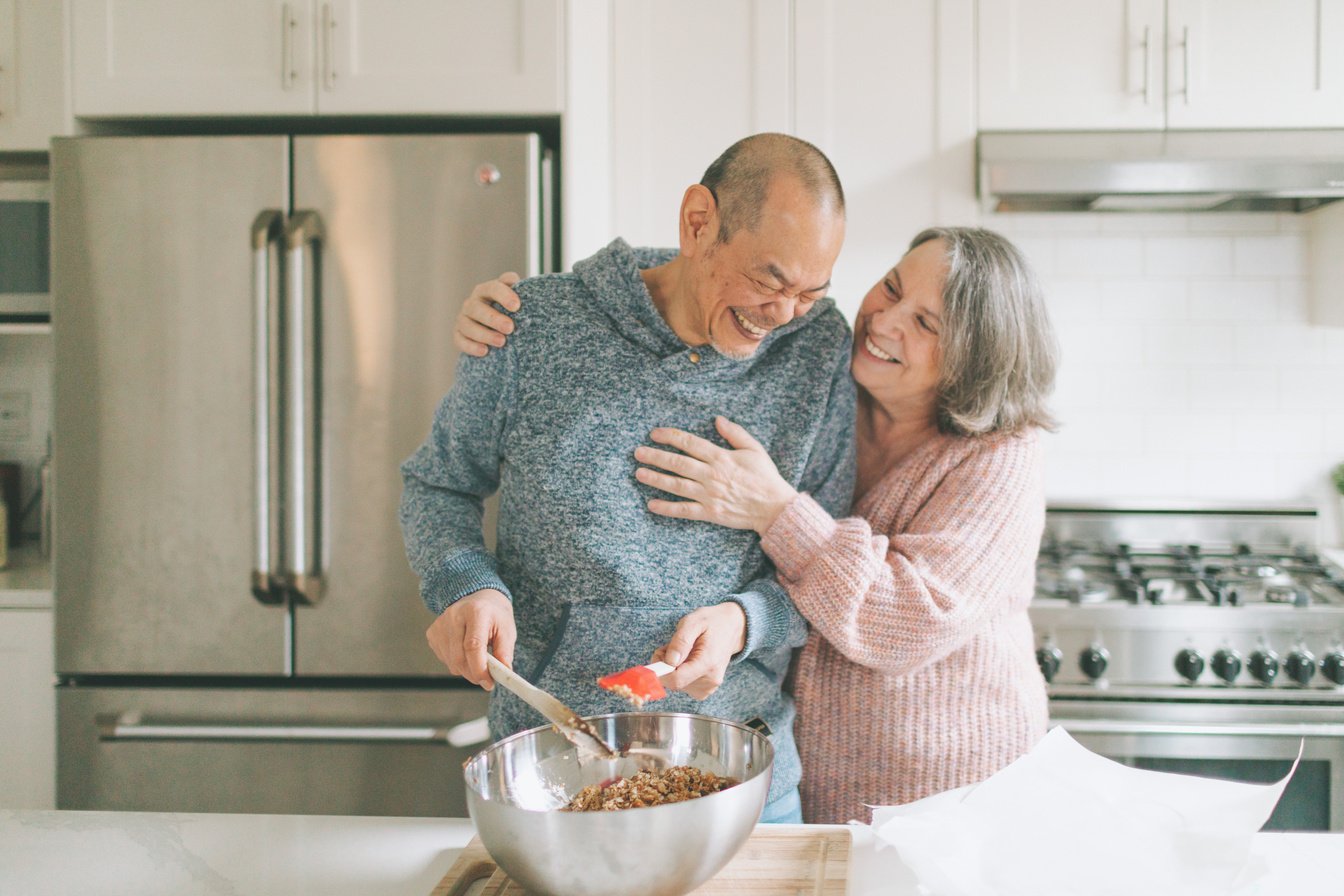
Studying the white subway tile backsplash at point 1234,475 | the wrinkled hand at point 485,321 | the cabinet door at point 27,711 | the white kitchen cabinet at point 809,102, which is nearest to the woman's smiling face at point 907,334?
the wrinkled hand at point 485,321

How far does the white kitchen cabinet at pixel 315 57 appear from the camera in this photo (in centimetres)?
215

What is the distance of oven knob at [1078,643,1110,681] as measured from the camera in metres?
2.13

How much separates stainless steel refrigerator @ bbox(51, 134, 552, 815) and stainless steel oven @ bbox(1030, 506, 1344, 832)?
1186 millimetres

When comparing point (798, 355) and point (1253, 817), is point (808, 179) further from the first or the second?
point (1253, 817)

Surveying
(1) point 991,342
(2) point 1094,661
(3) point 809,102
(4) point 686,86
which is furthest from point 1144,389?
(1) point 991,342

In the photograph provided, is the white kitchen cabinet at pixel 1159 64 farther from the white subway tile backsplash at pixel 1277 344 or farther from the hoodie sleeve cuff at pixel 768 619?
the hoodie sleeve cuff at pixel 768 619

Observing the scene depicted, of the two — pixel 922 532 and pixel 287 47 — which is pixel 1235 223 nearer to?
pixel 922 532

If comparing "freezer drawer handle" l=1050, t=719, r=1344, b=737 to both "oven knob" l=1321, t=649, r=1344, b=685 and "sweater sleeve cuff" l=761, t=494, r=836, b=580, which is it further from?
"sweater sleeve cuff" l=761, t=494, r=836, b=580

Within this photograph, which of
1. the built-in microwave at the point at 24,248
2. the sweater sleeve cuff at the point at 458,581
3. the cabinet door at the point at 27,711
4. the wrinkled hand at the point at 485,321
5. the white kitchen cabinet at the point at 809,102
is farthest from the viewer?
the white kitchen cabinet at the point at 809,102

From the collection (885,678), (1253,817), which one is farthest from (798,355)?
(1253,817)

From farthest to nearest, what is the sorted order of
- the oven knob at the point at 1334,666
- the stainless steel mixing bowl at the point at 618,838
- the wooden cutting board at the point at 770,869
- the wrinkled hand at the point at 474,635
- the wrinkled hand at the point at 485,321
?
1. the oven knob at the point at 1334,666
2. the wrinkled hand at the point at 485,321
3. the wrinkled hand at the point at 474,635
4. the wooden cutting board at the point at 770,869
5. the stainless steel mixing bowl at the point at 618,838

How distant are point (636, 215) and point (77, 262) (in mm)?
1132

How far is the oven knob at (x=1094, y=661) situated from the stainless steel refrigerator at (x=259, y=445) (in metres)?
1.18

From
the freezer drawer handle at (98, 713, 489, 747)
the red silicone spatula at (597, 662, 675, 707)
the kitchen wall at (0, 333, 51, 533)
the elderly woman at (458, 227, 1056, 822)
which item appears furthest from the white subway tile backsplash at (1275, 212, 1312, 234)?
the kitchen wall at (0, 333, 51, 533)
